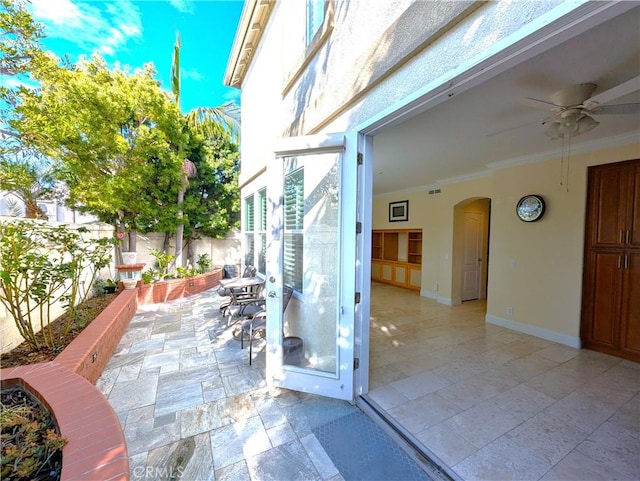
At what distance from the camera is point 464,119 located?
2.77m

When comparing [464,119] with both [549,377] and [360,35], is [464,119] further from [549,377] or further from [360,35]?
[549,377]

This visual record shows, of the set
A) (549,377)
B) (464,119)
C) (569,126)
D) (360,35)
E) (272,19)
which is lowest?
(549,377)

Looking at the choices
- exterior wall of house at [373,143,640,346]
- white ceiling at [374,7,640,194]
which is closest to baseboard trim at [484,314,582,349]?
exterior wall of house at [373,143,640,346]

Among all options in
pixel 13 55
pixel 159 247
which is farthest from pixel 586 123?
pixel 159 247

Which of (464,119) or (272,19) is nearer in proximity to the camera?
(464,119)

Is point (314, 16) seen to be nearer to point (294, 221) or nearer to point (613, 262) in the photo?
point (294, 221)

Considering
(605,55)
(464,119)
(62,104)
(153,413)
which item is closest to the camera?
(605,55)

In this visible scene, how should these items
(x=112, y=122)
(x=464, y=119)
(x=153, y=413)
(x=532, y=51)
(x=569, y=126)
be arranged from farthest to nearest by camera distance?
1. (x=112, y=122)
2. (x=464, y=119)
3. (x=569, y=126)
4. (x=153, y=413)
5. (x=532, y=51)

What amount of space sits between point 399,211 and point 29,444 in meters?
7.50

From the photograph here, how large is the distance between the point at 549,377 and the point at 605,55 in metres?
3.00

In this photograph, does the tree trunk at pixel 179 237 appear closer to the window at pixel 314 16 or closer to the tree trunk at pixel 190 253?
the tree trunk at pixel 190 253

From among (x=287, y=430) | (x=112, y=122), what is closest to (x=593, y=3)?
(x=287, y=430)

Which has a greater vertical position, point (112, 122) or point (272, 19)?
point (272, 19)

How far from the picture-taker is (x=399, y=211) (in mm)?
7531
